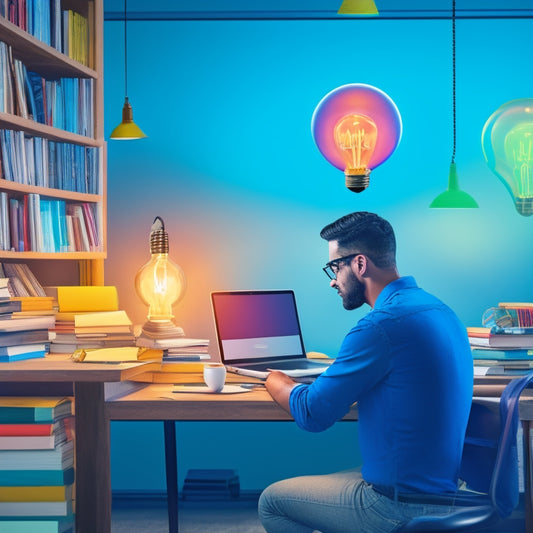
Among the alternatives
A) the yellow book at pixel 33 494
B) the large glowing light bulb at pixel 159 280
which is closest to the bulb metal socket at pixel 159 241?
the large glowing light bulb at pixel 159 280

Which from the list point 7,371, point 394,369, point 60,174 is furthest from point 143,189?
point 394,369

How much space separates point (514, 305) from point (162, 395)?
4.36 feet

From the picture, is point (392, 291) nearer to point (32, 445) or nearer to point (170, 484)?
point (32, 445)

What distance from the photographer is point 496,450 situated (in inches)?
80.7

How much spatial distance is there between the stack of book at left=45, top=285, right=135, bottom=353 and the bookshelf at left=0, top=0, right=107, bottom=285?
11.8 inches

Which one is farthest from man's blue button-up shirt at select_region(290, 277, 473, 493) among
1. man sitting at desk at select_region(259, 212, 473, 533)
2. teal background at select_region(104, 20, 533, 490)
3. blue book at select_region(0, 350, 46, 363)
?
teal background at select_region(104, 20, 533, 490)

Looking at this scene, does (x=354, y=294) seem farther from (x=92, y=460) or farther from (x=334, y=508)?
(x=92, y=460)

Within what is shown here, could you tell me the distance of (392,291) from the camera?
2123 millimetres

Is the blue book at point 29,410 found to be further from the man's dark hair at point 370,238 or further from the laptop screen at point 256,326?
the man's dark hair at point 370,238

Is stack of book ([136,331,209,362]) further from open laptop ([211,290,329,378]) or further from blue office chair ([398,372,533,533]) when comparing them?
blue office chair ([398,372,533,533])

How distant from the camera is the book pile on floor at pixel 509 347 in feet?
8.79

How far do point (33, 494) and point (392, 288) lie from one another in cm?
132

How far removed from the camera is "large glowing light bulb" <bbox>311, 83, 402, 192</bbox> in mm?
2838

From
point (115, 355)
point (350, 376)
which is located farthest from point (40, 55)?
point (350, 376)
